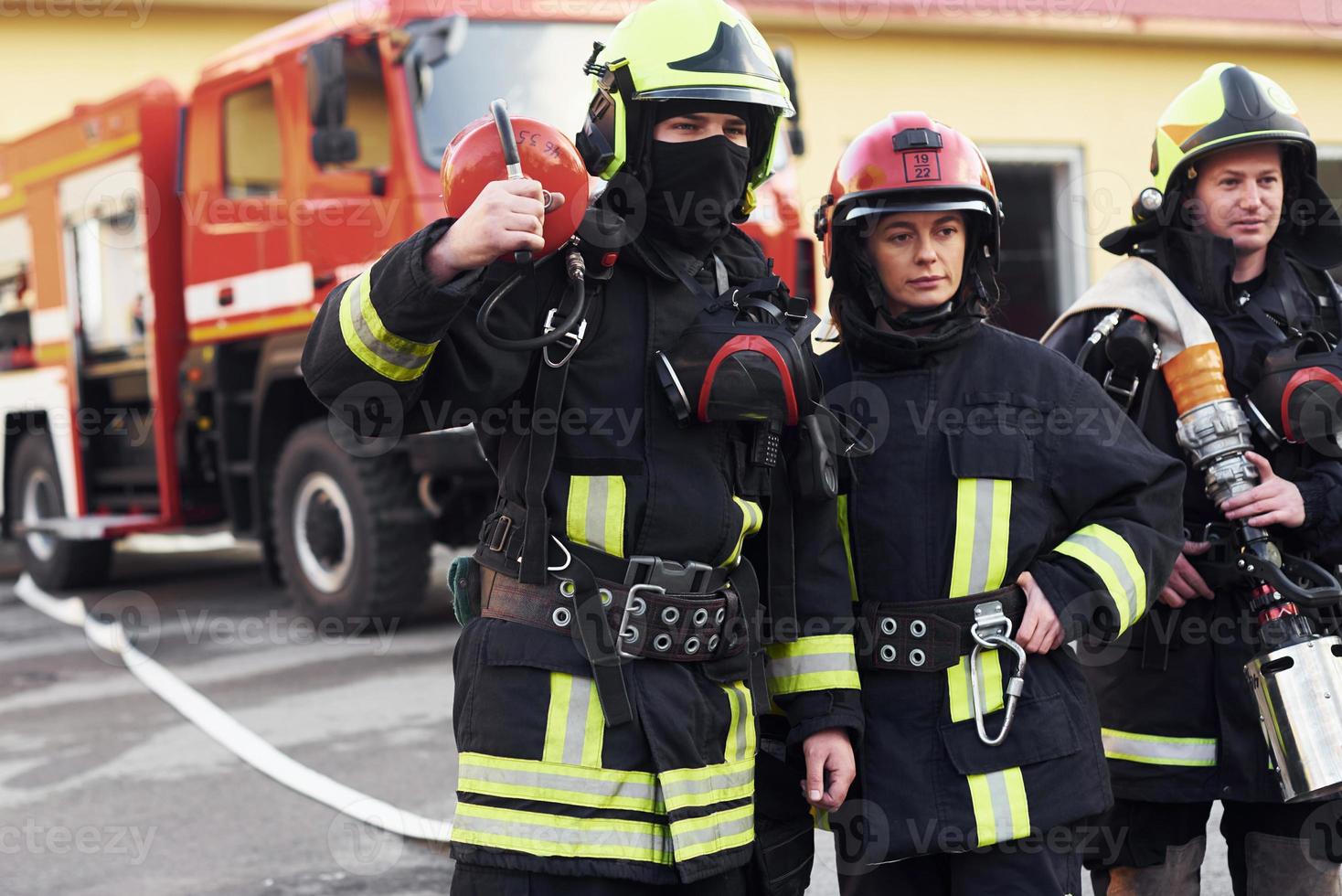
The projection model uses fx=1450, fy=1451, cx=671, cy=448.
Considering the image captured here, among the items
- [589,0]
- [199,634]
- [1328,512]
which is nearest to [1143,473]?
[1328,512]

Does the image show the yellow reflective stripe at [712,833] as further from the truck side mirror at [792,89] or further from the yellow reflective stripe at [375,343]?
the truck side mirror at [792,89]

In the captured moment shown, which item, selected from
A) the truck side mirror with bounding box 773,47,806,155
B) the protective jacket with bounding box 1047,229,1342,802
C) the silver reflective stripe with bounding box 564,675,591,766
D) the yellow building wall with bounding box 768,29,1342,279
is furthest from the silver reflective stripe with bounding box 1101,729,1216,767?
the yellow building wall with bounding box 768,29,1342,279

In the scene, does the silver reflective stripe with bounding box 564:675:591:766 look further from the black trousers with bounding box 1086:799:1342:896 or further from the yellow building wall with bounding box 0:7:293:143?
the yellow building wall with bounding box 0:7:293:143

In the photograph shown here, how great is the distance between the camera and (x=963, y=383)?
2.62 meters

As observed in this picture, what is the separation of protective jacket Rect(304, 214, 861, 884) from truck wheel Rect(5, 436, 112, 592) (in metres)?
8.84

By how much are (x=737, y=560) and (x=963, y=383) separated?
57 centimetres

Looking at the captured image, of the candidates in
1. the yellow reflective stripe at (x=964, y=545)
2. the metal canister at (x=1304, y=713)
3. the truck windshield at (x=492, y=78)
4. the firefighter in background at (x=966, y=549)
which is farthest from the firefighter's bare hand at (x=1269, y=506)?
the truck windshield at (x=492, y=78)

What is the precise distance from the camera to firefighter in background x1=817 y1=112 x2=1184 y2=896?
8.03 feet

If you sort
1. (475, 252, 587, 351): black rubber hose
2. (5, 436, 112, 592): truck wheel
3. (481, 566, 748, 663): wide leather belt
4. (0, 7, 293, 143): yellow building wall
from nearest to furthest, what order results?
(475, 252, 587, 351): black rubber hose
(481, 566, 748, 663): wide leather belt
(5, 436, 112, 592): truck wheel
(0, 7, 293, 143): yellow building wall

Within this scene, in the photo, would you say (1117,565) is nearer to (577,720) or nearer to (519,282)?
(577,720)

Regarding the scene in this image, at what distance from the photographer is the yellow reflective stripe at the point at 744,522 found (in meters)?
2.33

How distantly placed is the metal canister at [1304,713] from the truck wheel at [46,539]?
912cm

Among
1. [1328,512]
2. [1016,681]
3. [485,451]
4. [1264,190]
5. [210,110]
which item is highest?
[210,110]

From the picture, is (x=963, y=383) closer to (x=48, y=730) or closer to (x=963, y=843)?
(x=963, y=843)
